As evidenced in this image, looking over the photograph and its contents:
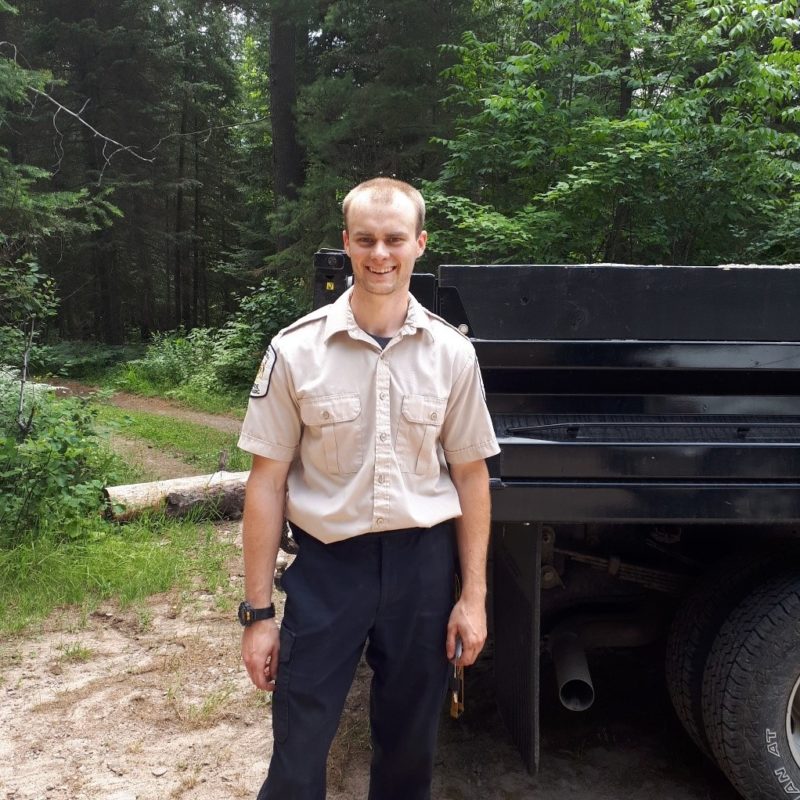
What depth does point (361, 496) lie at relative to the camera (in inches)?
74.5

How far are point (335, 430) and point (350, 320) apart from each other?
27 centimetres

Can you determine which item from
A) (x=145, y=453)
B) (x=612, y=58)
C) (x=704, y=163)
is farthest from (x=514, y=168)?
(x=145, y=453)

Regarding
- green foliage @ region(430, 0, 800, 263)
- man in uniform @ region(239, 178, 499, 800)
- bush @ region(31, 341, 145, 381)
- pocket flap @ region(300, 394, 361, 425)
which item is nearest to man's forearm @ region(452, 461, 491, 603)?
man in uniform @ region(239, 178, 499, 800)

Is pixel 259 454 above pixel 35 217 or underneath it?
underneath

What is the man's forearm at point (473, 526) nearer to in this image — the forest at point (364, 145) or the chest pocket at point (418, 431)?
the chest pocket at point (418, 431)

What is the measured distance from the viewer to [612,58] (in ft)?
30.2

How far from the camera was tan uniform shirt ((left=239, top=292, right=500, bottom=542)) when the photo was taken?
74.5 inches

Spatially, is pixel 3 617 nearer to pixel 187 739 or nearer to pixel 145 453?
pixel 187 739

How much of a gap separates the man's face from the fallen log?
4427 mm

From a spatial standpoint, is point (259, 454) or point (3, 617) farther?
point (3, 617)

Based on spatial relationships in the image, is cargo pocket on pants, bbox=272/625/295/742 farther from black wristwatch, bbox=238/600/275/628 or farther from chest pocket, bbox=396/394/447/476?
chest pocket, bbox=396/394/447/476

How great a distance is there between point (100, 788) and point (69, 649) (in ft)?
4.14

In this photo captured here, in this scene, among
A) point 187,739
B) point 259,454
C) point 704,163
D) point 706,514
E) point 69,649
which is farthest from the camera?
point 704,163

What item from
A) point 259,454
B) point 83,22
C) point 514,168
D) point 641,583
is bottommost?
point 641,583
